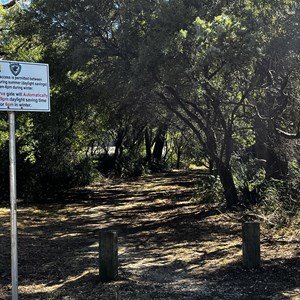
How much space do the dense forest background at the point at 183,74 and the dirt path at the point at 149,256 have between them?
1.83 metres

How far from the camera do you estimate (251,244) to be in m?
6.58

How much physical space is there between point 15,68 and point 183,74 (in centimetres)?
435

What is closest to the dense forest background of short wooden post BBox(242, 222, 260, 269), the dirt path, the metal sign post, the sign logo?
the dirt path

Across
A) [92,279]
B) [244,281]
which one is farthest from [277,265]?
[92,279]

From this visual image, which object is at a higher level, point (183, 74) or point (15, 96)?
point (183, 74)

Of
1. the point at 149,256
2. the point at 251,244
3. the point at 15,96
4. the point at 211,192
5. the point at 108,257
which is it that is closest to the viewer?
the point at 15,96

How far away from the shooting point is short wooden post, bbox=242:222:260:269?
21.6 ft

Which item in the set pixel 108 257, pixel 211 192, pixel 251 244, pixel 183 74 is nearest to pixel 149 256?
pixel 108 257

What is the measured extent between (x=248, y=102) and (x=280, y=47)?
2.65m

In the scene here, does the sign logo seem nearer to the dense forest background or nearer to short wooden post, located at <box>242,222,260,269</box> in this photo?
the dense forest background

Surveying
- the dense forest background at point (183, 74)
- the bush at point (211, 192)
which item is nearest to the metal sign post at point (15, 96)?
Result: the dense forest background at point (183, 74)

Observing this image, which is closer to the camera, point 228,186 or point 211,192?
point 228,186

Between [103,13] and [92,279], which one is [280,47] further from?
[92,279]

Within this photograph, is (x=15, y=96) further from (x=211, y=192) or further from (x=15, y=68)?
(x=211, y=192)
